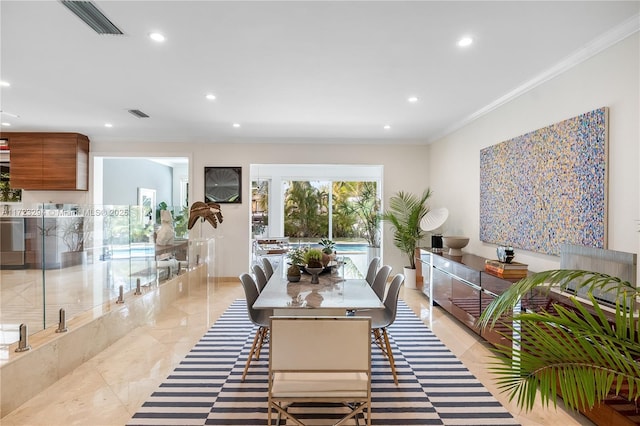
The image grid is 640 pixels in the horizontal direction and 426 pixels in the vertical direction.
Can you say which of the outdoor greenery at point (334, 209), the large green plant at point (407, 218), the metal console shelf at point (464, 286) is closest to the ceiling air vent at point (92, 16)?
the metal console shelf at point (464, 286)

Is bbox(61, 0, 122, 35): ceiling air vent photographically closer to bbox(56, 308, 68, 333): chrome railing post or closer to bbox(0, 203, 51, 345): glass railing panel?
bbox(0, 203, 51, 345): glass railing panel

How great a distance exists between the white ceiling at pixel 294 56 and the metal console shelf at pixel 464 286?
6.50 feet

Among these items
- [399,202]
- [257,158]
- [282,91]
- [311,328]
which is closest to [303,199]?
[257,158]

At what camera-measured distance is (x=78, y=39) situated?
9.39 feet

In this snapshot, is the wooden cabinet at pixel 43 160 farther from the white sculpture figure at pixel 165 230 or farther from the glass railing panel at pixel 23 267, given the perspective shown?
the glass railing panel at pixel 23 267

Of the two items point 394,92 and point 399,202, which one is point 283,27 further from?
point 399,202

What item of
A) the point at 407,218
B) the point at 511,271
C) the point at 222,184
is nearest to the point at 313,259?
the point at 511,271

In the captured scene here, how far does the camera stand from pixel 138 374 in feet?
9.95

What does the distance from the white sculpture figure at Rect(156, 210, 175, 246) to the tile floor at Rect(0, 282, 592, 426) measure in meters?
0.98

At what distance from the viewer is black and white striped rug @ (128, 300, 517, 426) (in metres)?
2.40

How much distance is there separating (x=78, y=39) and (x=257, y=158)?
404cm

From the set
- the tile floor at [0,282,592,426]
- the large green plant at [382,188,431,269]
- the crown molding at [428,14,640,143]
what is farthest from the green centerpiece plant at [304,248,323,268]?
the large green plant at [382,188,431,269]

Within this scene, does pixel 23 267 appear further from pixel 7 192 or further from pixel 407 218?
pixel 407 218

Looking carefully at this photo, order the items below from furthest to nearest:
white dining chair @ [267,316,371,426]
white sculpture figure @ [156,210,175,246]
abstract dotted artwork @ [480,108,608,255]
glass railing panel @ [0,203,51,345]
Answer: white sculpture figure @ [156,210,175,246], glass railing panel @ [0,203,51,345], abstract dotted artwork @ [480,108,608,255], white dining chair @ [267,316,371,426]
